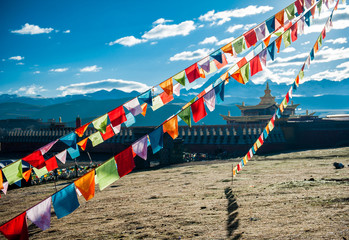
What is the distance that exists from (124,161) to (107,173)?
0.95ft

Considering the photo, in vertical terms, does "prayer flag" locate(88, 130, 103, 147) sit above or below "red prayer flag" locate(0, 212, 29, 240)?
above

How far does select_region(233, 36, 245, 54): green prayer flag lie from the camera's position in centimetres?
605

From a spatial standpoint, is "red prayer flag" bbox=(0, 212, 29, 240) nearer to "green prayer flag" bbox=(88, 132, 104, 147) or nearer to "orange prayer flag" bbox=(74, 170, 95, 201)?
"orange prayer flag" bbox=(74, 170, 95, 201)

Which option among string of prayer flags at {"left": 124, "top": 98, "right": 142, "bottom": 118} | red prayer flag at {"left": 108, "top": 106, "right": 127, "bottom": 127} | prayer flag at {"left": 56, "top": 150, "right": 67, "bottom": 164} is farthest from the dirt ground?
string of prayer flags at {"left": 124, "top": 98, "right": 142, "bottom": 118}

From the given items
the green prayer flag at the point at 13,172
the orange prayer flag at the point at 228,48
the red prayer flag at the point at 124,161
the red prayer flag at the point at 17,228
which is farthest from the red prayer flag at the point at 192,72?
the red prayer flag at the point at 17,228

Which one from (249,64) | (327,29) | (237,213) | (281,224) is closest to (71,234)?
(237,213)

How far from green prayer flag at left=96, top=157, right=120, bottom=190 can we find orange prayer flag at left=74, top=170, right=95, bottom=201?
101mm

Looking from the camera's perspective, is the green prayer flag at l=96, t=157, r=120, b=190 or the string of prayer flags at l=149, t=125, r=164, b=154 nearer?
the green prayer flag at l=96, t=157, r=120, b=190

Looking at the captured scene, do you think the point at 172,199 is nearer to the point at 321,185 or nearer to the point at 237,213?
the point at 237,213

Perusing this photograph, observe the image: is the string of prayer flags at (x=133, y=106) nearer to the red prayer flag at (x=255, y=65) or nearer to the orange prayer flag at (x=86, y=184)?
the orange prayer flag at (x=86, y=184)

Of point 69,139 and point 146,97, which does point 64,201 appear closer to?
point 69,139

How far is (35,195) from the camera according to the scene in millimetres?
8273

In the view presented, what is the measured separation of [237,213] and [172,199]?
5.93 ft

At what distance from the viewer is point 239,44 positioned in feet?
20.1
